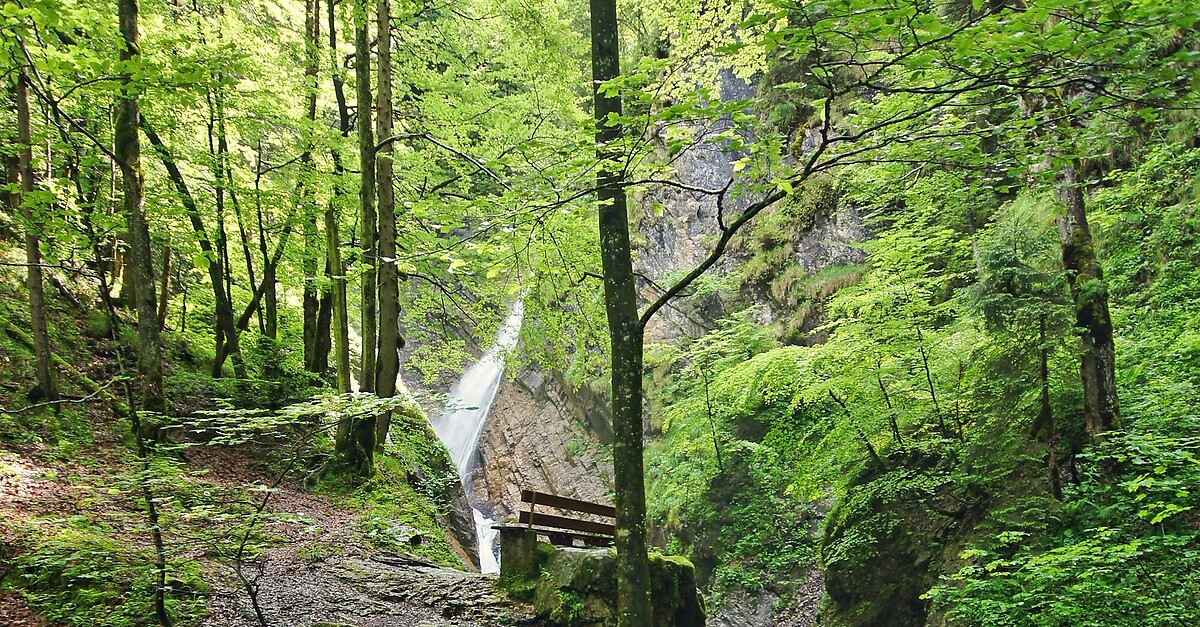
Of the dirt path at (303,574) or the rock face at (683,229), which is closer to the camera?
the dirt path at (303,574)

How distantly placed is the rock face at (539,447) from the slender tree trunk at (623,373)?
13.5m

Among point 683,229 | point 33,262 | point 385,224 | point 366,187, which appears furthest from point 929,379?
point 683,229

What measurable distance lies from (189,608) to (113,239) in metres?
7.04

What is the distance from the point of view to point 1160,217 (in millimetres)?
7656

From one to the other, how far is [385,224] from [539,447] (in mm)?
14113

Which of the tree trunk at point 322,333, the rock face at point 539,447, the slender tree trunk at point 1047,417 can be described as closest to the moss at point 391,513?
the tree trunk at point 322,333

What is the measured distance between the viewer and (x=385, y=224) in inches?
331

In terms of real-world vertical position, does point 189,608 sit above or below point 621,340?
below

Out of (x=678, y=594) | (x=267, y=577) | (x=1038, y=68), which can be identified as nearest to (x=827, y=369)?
(x=678, y=594)

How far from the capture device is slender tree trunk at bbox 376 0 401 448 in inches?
331

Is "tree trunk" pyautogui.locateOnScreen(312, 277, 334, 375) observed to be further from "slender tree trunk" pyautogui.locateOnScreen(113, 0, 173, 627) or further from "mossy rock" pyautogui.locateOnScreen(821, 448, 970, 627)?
"mossy rock" pyautogui.locateOnScreen(821, 448, 970, 627)

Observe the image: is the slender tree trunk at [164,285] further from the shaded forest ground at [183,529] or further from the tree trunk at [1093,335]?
the tree trunk at [1093,335]

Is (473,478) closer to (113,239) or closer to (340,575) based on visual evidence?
(113,239)

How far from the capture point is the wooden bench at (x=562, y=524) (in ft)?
22.4
